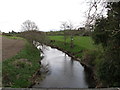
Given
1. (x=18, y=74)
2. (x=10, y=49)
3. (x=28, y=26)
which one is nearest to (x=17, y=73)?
(x=18, y=74)

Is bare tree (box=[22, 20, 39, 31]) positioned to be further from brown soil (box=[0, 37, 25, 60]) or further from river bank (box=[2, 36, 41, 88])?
river bank (box=[2, 36, 41, 88])

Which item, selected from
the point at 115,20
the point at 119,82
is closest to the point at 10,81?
the point at 119,82

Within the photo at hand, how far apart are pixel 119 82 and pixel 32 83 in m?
7.77

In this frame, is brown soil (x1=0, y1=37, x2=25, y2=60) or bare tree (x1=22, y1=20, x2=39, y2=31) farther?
bare tree (x1=22, y1=20, x2=39, y2=31)

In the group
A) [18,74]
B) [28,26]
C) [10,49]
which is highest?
[28,26]

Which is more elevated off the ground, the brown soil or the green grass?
the brown soil

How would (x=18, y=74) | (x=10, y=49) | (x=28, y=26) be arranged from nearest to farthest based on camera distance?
(x=18, y=74)
(x=10, y=49)
(x=28, y=26)

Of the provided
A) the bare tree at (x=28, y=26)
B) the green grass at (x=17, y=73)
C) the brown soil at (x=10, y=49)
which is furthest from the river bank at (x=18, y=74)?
the bare tree at (x=28, y=26)

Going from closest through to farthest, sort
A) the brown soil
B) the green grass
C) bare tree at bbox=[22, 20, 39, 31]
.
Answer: the green grass
the brown soil
bare tree at bbox=[22, 20, 39, 31]

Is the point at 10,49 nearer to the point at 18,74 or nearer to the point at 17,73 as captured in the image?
the point at 17,73

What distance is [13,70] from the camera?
1503cm

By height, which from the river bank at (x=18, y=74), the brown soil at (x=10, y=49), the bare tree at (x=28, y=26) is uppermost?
the bare tree at (x=28, y=26)

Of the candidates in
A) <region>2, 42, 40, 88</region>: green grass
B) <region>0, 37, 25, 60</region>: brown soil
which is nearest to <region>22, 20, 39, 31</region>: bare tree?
<region>0, 37, 25, 60</region>: brown soil

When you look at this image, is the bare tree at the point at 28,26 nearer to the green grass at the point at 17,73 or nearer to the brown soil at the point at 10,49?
the brown soil at the point at 10,49
